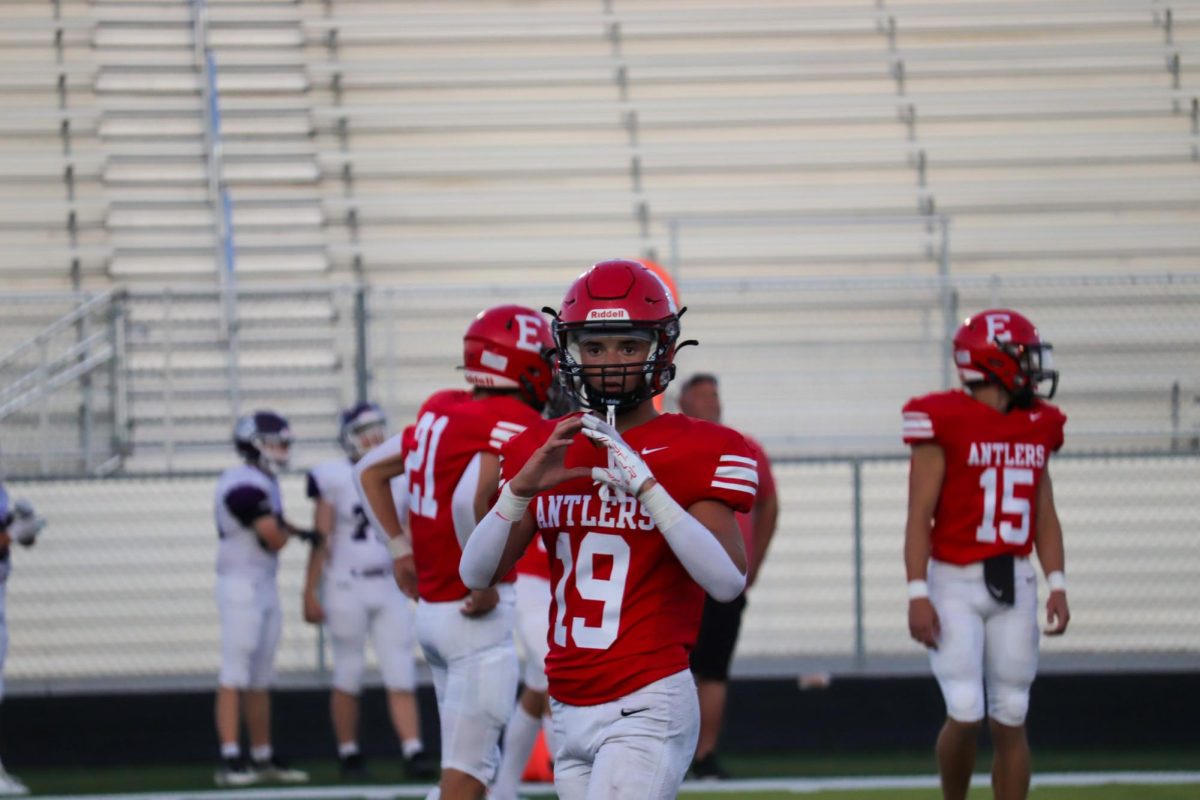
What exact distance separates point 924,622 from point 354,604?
3239mm

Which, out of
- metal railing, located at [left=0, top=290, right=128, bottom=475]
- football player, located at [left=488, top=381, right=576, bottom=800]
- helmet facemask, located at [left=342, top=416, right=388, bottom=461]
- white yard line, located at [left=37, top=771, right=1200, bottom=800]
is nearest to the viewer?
football player, located at [left=488, top=381, right=576, bottom=800]

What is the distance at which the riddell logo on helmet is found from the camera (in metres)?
3.35

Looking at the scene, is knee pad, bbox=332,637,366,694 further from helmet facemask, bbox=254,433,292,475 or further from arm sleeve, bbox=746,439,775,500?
arm sleeve, bbox=746,439,775,500

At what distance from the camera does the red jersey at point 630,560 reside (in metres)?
3.36

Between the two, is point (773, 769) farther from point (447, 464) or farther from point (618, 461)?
point (618, 461)

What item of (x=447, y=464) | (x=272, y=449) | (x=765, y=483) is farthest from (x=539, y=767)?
(x=447, y=464)

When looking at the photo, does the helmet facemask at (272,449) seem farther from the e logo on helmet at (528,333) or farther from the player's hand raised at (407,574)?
the e logo on helmet at (528,333)

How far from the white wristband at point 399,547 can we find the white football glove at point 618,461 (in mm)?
2037

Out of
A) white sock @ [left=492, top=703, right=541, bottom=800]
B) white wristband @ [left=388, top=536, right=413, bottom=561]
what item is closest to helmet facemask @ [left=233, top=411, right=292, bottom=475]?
white sock @ [left=492, top=703, right=541, bottom=800]

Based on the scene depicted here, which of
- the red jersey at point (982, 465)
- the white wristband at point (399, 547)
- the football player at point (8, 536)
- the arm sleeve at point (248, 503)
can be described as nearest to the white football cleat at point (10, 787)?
the football player at point (8, 536)

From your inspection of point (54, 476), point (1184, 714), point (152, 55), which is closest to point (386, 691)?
point (54, 476)

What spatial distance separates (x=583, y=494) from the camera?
3.41 m

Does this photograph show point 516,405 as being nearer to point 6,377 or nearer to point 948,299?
point 948,299

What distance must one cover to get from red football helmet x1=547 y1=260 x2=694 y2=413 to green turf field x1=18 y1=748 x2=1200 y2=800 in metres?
3.90
